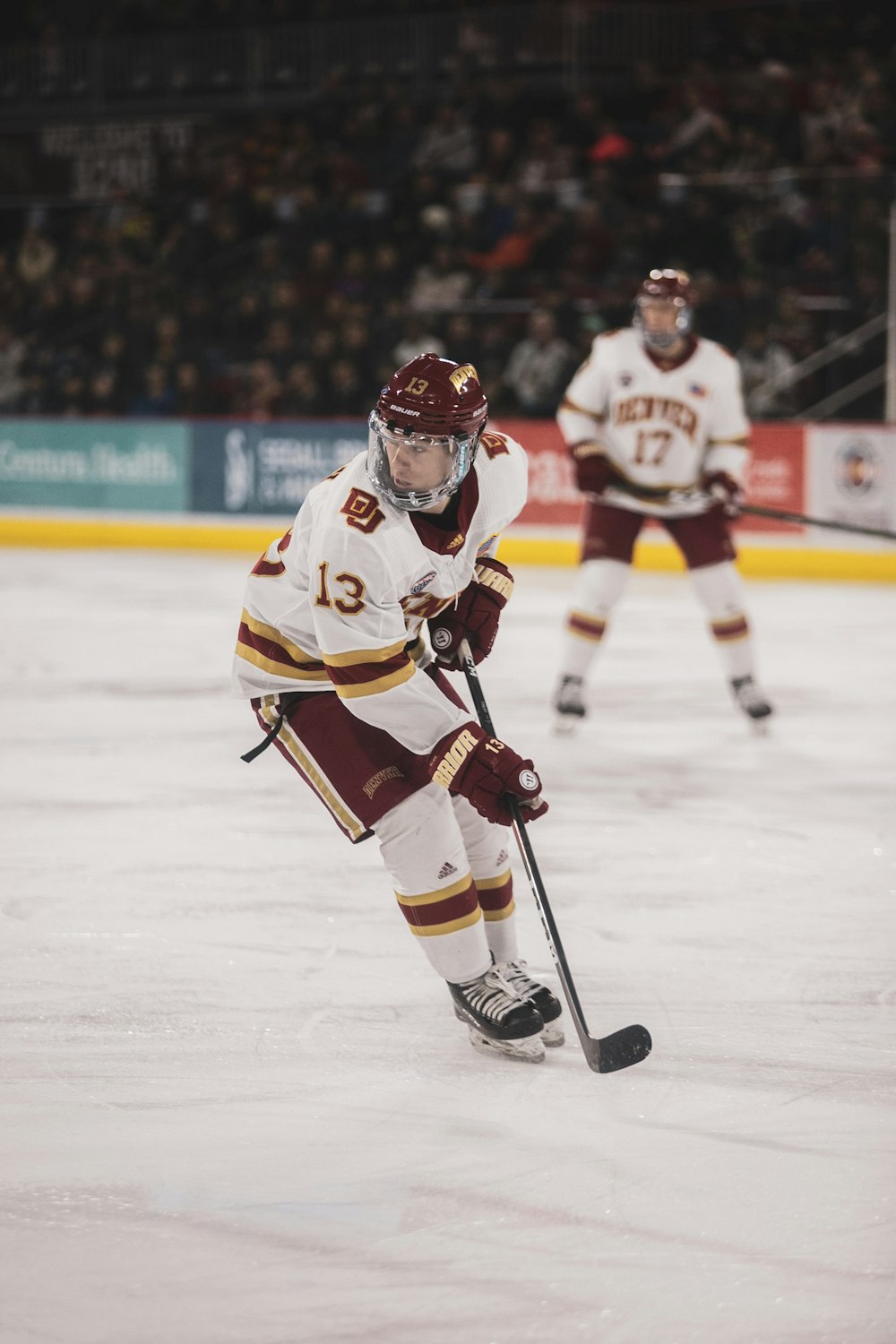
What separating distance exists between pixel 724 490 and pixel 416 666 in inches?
114

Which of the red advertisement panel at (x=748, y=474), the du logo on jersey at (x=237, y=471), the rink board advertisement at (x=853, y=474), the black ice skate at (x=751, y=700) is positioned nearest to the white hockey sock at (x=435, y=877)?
the black ice skate at (x=751, y=700)

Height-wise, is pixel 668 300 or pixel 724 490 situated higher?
pixel 668 300

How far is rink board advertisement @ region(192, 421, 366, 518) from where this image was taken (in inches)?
377

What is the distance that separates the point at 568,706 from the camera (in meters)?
5.18

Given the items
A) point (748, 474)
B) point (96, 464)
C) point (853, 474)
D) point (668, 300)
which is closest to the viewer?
point (668, 300)

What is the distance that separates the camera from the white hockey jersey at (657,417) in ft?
17.7

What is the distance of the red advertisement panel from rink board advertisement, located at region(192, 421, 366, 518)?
0.99 meters

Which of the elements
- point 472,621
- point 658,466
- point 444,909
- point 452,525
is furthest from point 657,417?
point 444,909

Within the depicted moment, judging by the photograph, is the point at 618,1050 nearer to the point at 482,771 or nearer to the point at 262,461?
the point at 482,771

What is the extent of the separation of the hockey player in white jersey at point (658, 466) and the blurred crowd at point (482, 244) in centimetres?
365

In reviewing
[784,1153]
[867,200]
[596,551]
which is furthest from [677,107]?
[784,1153]

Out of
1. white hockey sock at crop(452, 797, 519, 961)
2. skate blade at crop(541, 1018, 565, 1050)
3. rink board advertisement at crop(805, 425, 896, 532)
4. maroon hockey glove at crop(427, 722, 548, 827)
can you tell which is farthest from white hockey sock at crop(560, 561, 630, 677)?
rink board advertisement at crop(805, 425, 896, 532)

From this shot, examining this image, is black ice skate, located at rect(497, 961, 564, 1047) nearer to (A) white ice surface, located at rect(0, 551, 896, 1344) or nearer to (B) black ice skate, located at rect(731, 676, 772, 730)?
(A) white ice surface, located at rect(0, 551, 896, 1344)

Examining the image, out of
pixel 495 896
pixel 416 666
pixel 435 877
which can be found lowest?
pixel 495 896
